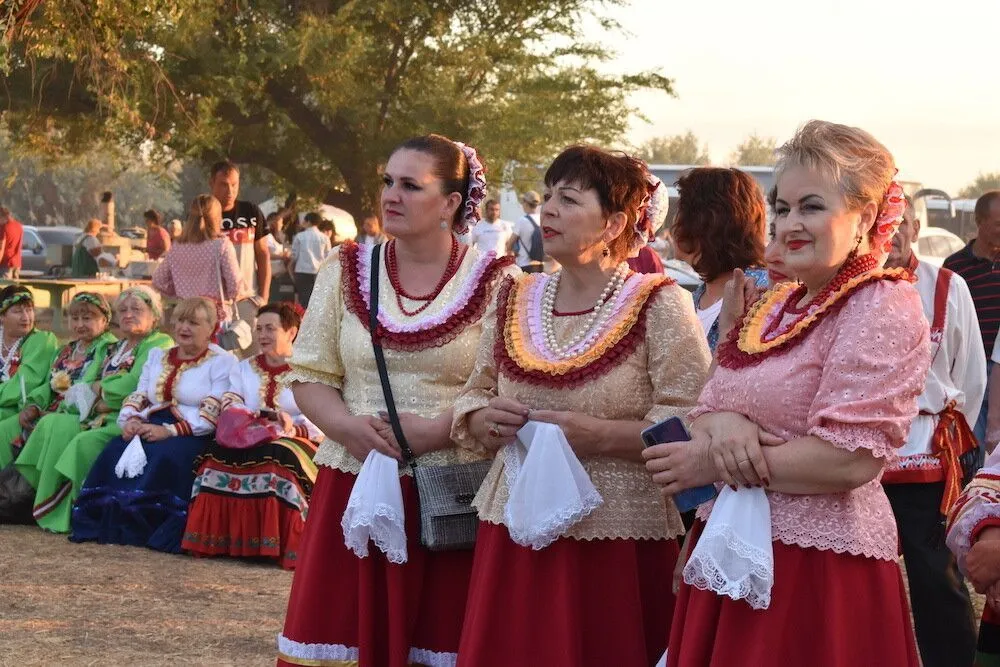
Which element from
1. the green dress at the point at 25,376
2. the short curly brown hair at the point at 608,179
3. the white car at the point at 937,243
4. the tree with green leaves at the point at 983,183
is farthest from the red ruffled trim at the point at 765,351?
the tree with green leaves at the point at 983,183

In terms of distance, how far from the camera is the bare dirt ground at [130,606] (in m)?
5.64

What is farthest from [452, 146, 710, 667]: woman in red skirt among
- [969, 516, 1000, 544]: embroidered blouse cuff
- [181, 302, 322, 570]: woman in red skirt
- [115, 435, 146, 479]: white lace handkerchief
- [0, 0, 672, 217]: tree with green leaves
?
[0, 0, 672, 217]: tree with green leaves

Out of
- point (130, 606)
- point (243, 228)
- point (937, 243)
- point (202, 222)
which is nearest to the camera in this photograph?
point (130, 606)

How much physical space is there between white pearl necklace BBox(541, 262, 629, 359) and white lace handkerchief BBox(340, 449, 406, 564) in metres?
0.65

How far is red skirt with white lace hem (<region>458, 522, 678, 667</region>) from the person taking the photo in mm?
3461

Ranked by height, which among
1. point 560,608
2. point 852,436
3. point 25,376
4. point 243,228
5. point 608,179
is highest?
point 608,179

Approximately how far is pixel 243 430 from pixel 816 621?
203 inches

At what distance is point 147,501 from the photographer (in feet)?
25.6

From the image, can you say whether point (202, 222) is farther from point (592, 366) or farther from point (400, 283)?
point (592, 366)

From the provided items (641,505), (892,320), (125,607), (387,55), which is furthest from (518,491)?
(387,55)

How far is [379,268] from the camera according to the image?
4.32 metres

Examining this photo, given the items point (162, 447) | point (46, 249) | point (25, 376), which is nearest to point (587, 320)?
point (162, 447)

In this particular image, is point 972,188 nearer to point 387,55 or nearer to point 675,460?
point 387,55

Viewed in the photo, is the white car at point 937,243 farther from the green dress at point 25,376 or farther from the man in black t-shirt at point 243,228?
the green dress at point 25,376
